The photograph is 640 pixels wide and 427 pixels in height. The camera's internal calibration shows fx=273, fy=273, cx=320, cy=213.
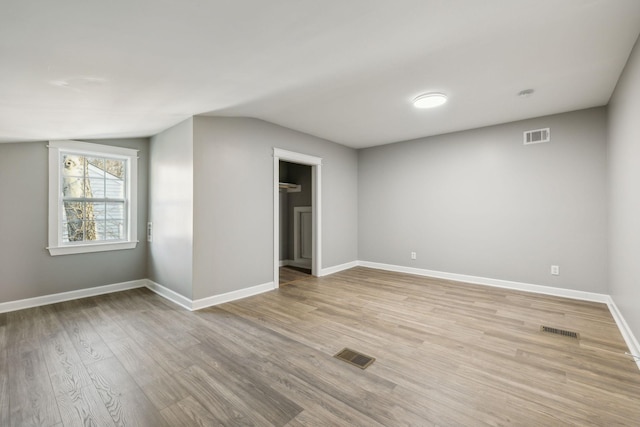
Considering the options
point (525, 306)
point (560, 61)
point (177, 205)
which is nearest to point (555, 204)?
point (525, 306)

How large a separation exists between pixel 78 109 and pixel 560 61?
4.53 metres

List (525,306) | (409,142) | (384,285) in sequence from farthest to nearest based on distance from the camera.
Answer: (409,142)
(384,285)
(525,306)

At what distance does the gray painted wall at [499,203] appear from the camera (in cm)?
364

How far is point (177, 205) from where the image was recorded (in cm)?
369

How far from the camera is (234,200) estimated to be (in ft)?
12.3

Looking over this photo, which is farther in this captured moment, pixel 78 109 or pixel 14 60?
pixel 78 109

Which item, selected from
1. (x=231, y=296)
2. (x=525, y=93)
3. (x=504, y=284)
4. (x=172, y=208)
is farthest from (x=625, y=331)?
(x=172, y=208)

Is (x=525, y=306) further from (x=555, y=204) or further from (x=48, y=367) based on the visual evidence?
(x=48, y=367)

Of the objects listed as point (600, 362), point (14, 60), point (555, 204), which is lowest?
point (600, 362)

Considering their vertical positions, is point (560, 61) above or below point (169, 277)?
above

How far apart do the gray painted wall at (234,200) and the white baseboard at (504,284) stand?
2.62 meters

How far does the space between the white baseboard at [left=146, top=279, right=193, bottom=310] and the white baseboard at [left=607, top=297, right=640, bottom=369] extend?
170 inches

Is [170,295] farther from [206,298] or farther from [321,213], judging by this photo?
[321,213]

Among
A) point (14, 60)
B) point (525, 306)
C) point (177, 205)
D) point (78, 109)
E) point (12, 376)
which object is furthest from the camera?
point (177, 205)
